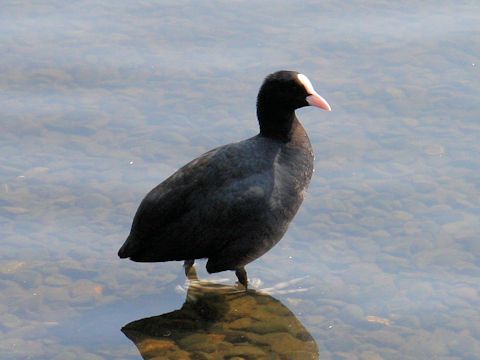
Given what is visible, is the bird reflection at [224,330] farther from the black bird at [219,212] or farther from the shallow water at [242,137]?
the black bird at [219,212]

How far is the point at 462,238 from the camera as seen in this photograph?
6980 millimetres

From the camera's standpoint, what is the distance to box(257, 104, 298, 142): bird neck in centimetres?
668

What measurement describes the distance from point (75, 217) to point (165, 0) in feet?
9.98

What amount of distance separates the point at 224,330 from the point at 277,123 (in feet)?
3.92

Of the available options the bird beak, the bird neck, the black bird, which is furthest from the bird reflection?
the bird beak

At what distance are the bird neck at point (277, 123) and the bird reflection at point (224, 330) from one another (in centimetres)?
87

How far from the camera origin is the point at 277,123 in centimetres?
669

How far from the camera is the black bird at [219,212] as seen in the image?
630 centimetres

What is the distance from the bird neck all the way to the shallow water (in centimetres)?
70

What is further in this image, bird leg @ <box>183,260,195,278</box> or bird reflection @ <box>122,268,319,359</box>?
bird leg @ <box>183,260,195,278</box>

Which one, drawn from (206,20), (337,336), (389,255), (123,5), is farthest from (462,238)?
(123,5)

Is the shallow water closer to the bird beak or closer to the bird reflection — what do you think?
the bird reflection

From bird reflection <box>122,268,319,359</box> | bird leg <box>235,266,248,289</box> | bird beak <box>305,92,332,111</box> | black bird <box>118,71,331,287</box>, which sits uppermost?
bird beak <box>305,92,332,111</box>

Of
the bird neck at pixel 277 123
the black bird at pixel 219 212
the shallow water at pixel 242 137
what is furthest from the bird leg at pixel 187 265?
the bird neck at pixel 277 123
